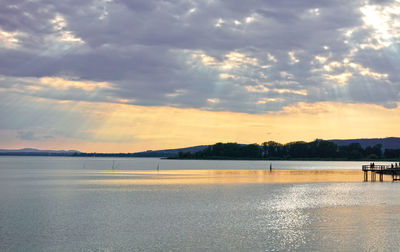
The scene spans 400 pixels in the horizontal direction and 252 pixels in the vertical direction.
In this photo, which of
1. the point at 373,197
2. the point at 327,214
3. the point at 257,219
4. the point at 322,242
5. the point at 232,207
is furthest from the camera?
the point at 373,197

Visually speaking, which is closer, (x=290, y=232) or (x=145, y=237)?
(x=145, y=237)

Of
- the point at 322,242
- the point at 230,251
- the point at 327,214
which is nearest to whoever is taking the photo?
the point at 230,251

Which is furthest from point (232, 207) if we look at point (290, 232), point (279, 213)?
point (290, 232)

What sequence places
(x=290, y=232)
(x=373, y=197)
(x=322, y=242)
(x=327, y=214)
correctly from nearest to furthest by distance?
1. (x=322, y=242)
2. (x=290, y=232)
3. (x=327, y=214)
4. (x=373, y=197)

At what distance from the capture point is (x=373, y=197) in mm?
57812

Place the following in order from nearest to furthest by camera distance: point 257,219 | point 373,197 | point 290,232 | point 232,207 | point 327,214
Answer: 1. point 290,232
2. point 257,219
3. point 327,214
4. point 232,207
5. point 373,197

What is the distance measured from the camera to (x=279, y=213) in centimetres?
4284

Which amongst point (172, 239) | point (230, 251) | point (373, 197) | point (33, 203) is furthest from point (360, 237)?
point (33, 203)

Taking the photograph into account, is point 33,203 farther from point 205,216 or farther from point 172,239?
point 172,239

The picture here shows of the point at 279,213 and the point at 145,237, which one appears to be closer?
the point at 145,237

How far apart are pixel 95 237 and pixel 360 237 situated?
1818cm

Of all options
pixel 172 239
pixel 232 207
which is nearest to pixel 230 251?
pixel 172 239

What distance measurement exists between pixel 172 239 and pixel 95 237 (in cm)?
528

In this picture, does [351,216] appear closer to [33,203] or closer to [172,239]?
[172,239]
